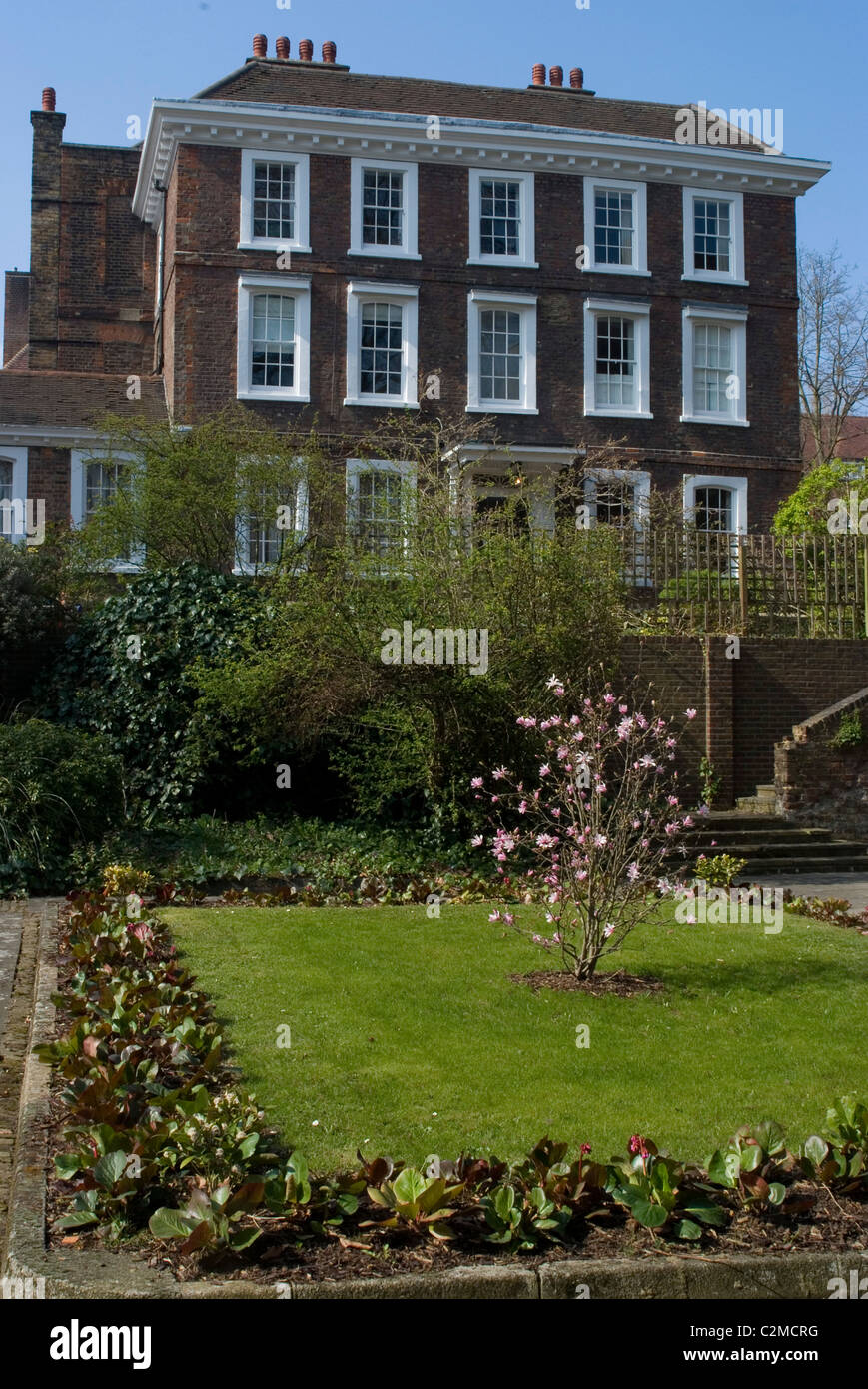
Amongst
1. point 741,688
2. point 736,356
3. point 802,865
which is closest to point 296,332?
point 736,356

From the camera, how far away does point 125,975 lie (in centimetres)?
796

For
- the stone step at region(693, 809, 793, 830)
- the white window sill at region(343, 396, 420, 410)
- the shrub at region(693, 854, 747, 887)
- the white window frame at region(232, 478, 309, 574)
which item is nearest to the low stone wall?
the stone step at region(693, 809, 793, 830)

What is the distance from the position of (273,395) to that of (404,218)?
5.02m

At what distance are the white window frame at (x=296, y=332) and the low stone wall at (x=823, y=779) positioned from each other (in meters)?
15.1

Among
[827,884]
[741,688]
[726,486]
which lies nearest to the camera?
[827,884]

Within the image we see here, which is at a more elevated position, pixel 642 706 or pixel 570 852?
pixel 642 706

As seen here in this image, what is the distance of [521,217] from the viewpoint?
29062mm

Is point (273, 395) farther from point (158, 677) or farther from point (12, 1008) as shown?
point (12, 1008)

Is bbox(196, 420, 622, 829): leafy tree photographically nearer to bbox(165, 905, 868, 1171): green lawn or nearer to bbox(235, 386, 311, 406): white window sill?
bbox(165, 905, 868, 1171): green lawn

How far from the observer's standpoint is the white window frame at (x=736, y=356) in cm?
2947
